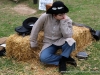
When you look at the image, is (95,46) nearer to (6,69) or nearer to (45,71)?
(45,71)

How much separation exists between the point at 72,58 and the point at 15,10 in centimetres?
463

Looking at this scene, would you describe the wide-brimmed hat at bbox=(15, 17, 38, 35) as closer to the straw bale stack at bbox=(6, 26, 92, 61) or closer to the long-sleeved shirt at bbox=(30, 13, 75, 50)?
the straw bale stack at bbox=(6, 26, 92, 61)

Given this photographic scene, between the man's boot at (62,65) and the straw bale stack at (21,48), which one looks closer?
the man's boot at (62,65)

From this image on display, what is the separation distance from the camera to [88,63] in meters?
4.72

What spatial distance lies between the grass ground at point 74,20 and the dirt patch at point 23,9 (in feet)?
0.60

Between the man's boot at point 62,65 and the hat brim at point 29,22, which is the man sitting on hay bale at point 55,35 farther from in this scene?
the hat brim at point 29,22

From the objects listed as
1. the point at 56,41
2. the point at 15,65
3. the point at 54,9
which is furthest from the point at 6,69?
the point at 54,9

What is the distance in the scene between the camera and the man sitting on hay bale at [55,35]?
437 cm

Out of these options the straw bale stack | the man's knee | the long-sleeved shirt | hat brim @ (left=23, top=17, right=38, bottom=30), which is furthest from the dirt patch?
the man's knee

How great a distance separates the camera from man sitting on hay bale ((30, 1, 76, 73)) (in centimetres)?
437

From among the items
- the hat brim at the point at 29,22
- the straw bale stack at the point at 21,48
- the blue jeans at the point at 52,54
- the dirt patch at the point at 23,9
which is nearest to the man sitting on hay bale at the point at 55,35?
the blue jeans at the point at 52,54

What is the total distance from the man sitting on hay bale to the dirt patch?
3969mm

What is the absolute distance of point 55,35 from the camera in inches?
181

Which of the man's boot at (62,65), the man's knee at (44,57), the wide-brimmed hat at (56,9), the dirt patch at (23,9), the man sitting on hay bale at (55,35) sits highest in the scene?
the wide-brimmed hat at (56,9)
